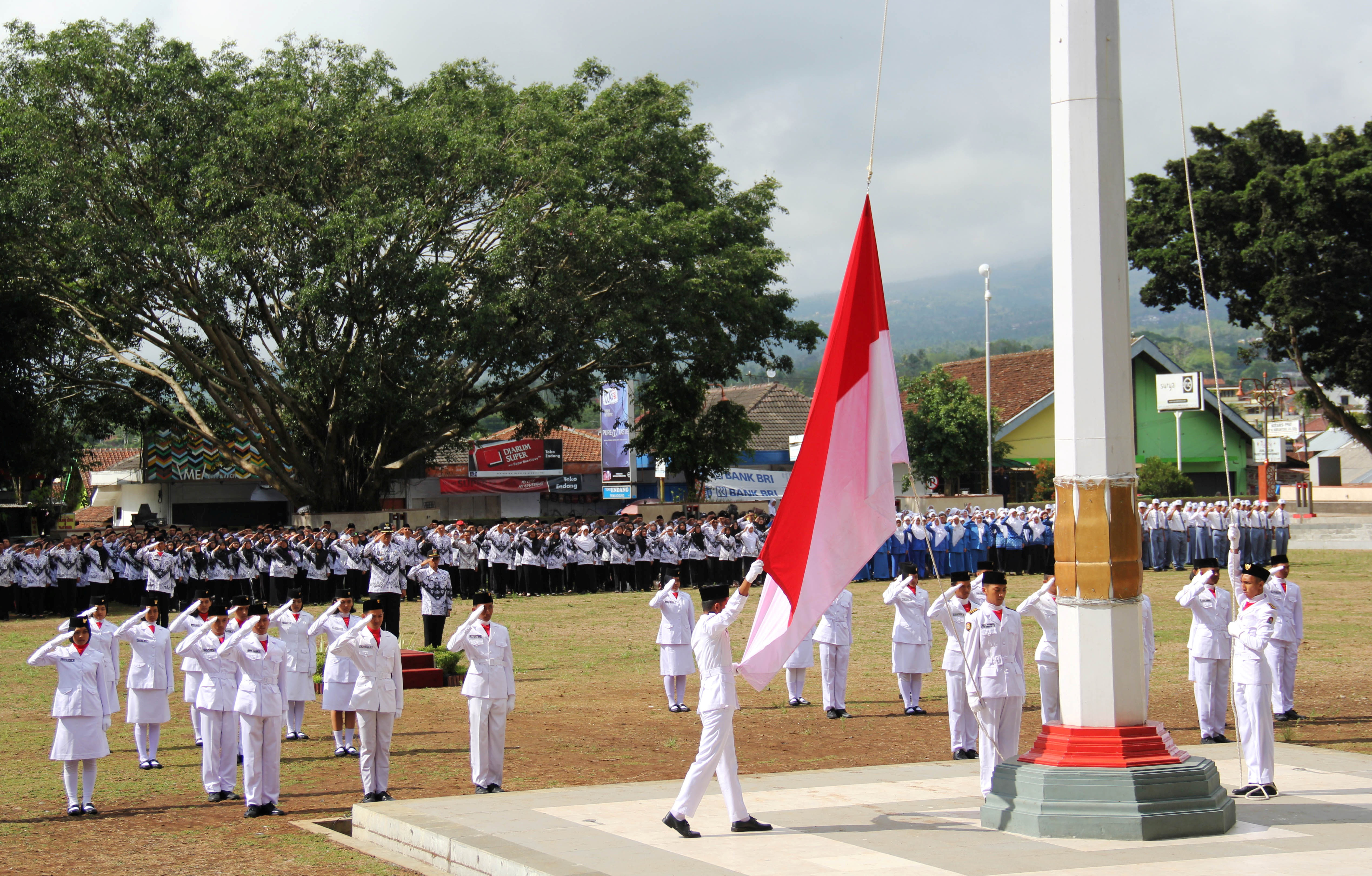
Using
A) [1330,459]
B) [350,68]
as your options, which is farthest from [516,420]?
[1330,459]

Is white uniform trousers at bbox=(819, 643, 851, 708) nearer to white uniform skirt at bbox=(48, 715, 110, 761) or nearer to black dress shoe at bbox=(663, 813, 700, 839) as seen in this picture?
black dress shoe at bbox=(663, 813, 700, 839)

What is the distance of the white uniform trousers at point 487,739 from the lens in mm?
10203

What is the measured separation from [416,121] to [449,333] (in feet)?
16.7

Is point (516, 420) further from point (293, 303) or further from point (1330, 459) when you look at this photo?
point (1330, 459)

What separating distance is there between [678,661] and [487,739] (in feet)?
13.5

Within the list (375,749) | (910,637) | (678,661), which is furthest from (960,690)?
(375,749)

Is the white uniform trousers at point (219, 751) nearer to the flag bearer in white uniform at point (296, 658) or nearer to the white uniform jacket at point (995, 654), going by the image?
the flag bearer in white uniform at point (296, 658)

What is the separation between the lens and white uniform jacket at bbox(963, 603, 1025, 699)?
10109 mm

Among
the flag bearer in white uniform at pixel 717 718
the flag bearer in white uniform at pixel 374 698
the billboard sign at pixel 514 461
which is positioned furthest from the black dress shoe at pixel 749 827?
the billboard sign at pixel 514 461

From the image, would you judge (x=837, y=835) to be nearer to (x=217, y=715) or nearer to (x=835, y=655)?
(x=217, y=715)

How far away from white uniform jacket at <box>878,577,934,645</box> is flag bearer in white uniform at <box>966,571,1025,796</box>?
10.7 ft

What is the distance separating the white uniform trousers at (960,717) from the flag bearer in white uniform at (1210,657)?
2222mm

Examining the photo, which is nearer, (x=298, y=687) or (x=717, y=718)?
(x=717, y=718)

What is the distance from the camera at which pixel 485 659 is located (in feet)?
34.2
